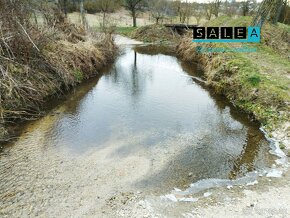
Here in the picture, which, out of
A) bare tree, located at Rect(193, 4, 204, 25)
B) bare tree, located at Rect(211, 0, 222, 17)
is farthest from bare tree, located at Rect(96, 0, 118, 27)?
bare tree, located at Rect(211, 0, 222, 17)

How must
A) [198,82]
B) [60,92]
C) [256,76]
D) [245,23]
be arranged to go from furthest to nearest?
1. [245,23]
2. [198,82]
3. [60,92]
4. [256,76]

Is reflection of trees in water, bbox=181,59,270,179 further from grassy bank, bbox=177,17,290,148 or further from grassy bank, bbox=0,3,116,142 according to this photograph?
grassy bank, bbox=0,3,116,142

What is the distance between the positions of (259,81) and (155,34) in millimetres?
16894

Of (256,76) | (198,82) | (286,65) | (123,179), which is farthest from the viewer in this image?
(198,82)

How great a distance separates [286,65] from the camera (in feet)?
29.5

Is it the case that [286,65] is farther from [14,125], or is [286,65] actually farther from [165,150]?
[14,125]

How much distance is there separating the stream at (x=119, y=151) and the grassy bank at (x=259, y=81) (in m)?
0.38

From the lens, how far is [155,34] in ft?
75.7

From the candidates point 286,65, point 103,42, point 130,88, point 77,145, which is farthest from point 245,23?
point 77,145

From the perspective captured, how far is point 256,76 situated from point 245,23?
805 cm

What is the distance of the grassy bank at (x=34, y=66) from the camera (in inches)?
245

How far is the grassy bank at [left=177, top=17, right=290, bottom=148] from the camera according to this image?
6117 millimetres

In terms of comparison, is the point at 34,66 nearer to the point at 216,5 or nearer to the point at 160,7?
the point at 216,5

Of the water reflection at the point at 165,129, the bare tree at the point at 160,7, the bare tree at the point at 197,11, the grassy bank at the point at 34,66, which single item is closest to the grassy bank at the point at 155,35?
the bare tree at the point at 197,11
